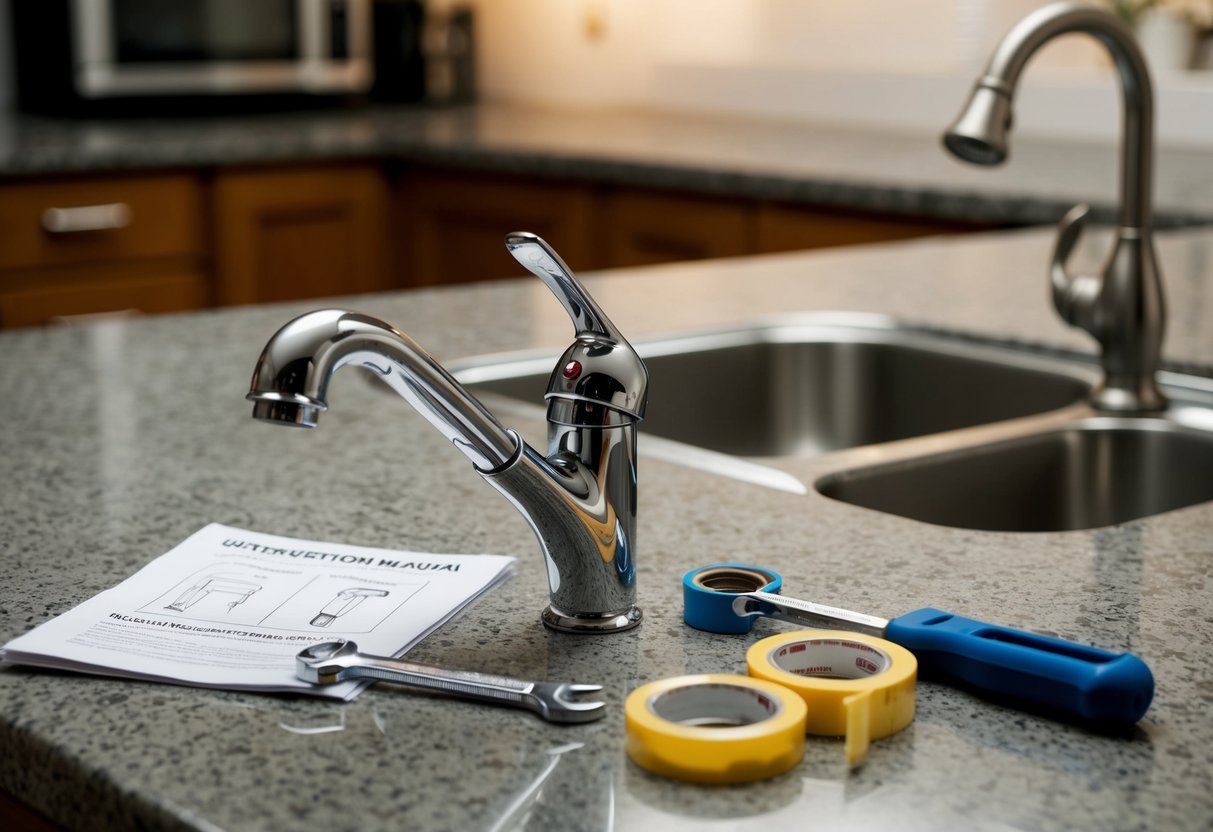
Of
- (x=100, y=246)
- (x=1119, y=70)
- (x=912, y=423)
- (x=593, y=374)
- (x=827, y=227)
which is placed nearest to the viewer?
(x=593, y=374)

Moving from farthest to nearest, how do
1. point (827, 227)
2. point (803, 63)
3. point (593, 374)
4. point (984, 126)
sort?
point (803, 63)
point (827, 227)
point (984, 126)
point (593, 374)

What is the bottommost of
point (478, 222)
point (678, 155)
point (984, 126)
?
point (478, 222)

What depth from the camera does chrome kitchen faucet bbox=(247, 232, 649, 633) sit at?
2.09 ft

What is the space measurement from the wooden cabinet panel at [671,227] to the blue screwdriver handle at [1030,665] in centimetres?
206

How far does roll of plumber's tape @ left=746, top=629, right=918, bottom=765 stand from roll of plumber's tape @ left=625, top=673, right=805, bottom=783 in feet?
0.04

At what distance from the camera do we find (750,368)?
149 centimetres

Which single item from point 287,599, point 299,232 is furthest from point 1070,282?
point 299,232

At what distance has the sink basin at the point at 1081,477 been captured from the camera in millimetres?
1143

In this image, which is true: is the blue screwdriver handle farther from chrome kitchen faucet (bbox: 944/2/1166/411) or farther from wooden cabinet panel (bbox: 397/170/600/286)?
wooden cabinet panel (bbox: 397/170/600/286)

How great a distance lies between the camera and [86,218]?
2.86 meters

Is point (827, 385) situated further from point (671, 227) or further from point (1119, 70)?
point (671, 227)

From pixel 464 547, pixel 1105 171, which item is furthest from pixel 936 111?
pixel 464 547

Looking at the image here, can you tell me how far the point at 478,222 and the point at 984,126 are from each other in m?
2.24

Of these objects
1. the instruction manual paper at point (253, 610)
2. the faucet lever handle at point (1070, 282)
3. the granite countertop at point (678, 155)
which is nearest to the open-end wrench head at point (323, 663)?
the instruction manual paper at point (253, 610)
